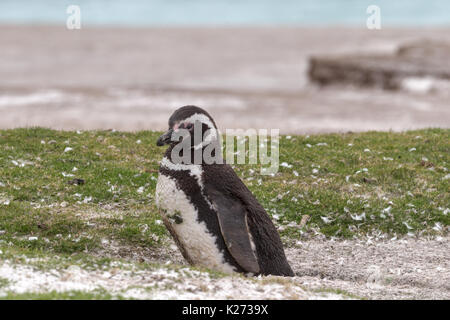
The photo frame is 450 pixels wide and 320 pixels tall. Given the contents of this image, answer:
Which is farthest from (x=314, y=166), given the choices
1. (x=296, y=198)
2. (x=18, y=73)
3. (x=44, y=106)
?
(x=18, y=73)

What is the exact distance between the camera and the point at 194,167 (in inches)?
352

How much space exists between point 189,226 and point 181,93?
34043mm

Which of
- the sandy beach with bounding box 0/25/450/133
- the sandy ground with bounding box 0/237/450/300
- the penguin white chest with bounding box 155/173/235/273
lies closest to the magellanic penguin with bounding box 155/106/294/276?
the penguin white chest with bounding box 155/173/235/273

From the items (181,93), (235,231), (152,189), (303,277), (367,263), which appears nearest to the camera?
(235,231)

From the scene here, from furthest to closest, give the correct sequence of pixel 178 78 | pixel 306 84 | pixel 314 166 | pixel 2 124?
pixel 178 78
pixel 306 84
pixel 2 124
pixel 314 166

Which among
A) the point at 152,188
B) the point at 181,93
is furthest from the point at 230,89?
the point at 152,188

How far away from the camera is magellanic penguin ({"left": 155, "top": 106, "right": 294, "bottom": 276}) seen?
8742 mm

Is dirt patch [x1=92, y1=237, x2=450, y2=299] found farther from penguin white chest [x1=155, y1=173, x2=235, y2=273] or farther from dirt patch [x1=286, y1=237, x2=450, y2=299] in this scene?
penguin white chest [x1=155, y1=173, x2=235, y2=273]

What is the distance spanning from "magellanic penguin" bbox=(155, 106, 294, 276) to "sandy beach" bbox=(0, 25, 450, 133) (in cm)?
1387

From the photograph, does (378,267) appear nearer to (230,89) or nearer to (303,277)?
(303,277)

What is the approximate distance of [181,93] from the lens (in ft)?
139

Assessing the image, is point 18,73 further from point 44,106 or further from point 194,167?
point 194,167

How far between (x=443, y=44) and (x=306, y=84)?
15.9m
